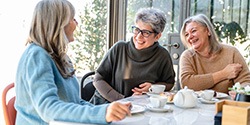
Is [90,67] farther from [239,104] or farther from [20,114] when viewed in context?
[239,104]

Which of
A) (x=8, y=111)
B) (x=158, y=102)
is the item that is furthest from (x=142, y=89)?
(x=8, y=111)

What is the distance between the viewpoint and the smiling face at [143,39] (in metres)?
2.02

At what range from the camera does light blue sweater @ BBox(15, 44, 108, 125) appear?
106 centimetres

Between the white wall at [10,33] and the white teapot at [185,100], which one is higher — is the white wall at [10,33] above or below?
above

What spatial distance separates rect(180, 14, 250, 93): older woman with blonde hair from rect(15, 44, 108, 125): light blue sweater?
997 millimetres

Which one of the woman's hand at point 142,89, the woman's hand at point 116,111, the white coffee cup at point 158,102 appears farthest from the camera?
the woman's hand at point 142,89

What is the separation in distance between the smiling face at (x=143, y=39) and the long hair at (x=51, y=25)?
2.61 feet

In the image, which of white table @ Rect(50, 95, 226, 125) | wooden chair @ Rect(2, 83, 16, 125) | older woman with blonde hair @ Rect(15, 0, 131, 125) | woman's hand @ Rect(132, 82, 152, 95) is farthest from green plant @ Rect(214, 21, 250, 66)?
wooden chair @ Rect(2, 83, 16, 125)

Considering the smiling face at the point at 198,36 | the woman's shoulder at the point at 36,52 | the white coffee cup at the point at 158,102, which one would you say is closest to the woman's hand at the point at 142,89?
the white coffee cup at the point at 158,102

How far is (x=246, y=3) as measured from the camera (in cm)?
305

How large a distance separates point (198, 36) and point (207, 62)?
0.20 metres

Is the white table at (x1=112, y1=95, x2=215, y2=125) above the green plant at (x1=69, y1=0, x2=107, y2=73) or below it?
below

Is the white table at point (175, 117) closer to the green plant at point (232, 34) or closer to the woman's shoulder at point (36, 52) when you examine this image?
the woman's shoulder at point (36, 52)

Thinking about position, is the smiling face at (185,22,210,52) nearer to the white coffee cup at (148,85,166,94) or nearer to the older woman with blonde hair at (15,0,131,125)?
the white coffee cup at (148,85,166,94)
